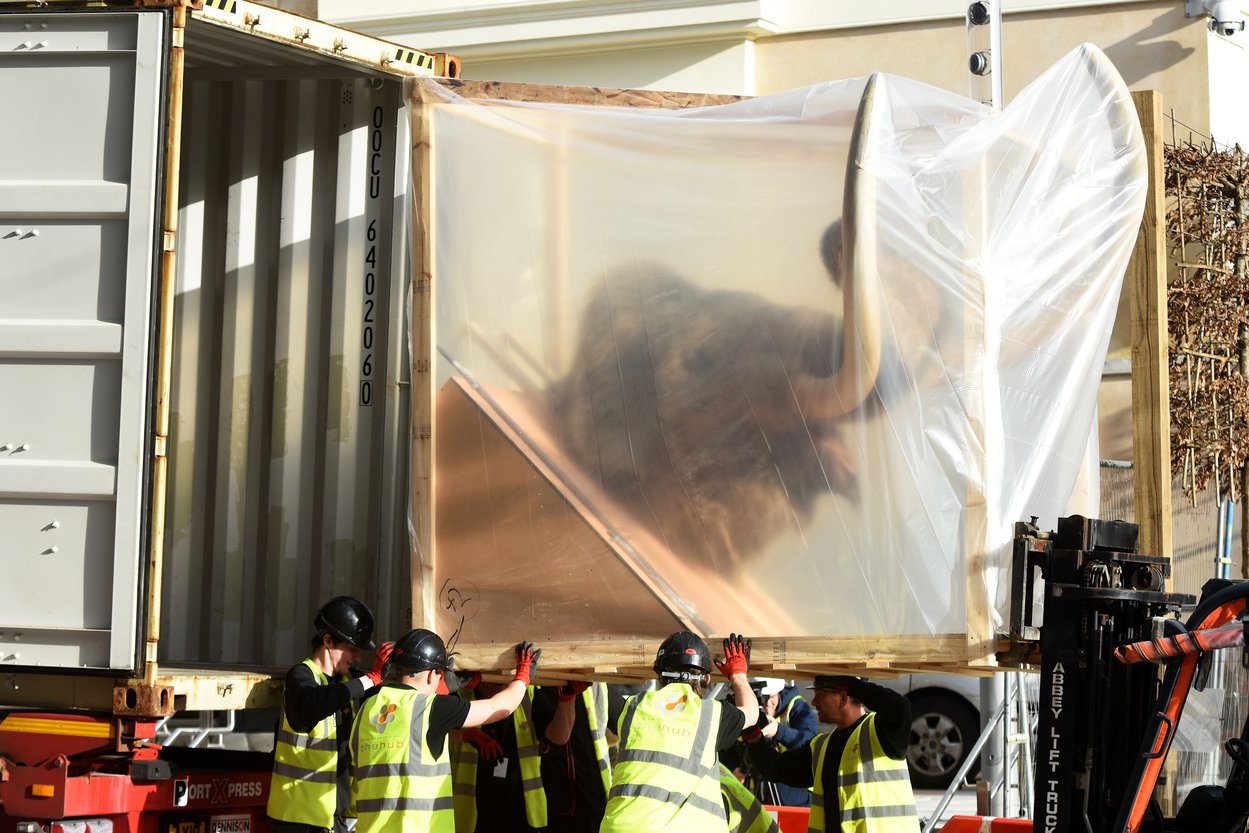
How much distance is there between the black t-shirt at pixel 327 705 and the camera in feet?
21.0

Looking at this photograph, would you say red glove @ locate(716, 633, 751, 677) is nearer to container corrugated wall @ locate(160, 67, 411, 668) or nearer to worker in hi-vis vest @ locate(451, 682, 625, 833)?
worker in hi-vis vest @ locate(451, 682, 625, 833)

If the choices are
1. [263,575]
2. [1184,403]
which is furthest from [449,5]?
[263,575]

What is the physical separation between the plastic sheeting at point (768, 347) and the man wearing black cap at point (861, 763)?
0.37m

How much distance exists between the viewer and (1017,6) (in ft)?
45.6

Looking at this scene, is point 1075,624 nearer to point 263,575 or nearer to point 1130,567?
point 1130,567

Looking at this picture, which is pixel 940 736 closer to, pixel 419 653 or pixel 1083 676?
pixel 1083 676

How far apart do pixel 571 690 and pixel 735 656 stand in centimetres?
182

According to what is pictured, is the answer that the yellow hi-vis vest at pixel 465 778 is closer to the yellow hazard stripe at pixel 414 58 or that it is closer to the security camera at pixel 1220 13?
the yellow hazard stripe at pixel 414 58

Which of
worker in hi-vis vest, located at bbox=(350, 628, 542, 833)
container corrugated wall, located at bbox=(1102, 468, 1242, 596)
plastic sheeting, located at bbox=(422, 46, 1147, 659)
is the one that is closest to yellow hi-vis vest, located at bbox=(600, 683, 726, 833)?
plastic sheeting, located at bbox=(422, 46, 1147, 659)

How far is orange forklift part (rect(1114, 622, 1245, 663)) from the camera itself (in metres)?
5.01

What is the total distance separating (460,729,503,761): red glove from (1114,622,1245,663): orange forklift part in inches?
149

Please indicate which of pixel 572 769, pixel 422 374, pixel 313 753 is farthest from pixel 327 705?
pixel 572 769

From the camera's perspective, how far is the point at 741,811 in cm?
682

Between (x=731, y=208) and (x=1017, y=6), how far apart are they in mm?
8527
